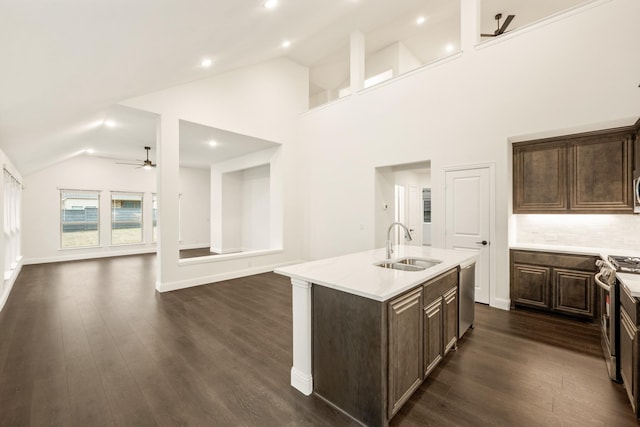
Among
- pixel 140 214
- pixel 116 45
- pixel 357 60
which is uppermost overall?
pixel 357 60

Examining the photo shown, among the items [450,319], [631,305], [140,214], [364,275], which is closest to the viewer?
[631,305]

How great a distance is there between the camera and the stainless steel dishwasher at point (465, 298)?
2688 millimetres

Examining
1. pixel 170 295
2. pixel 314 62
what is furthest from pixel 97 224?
pixel 314 62

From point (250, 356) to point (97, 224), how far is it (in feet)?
28.2

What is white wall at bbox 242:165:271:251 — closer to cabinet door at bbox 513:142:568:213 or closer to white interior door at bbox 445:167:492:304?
white interior door at bbox 445:167:492:304

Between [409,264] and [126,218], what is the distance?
9.71m

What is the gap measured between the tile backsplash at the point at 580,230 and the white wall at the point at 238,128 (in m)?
4.59

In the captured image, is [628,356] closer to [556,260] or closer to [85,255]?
[556,260]

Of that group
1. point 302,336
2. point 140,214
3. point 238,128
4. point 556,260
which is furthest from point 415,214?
point 140,214

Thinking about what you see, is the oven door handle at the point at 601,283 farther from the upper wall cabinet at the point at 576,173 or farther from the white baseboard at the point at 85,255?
the white baseboard at the point at 85,255

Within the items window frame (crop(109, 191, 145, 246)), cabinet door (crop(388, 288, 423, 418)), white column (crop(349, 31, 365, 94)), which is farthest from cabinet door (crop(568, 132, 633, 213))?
window frame (crop(109, 191, 145, 246))

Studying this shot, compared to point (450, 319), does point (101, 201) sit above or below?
above

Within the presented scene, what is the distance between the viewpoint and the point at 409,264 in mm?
2859

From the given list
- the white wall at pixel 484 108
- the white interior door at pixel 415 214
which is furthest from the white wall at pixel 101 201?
the white interior door at pixel 415 214
